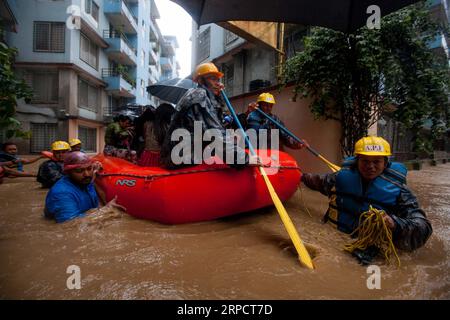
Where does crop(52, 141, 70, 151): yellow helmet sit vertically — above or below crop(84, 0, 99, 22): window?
below

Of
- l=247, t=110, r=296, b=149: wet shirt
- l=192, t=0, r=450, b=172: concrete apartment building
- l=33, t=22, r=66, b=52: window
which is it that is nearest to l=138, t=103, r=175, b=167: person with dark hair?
l=247, t=110, r=296, b=149: wet shirt

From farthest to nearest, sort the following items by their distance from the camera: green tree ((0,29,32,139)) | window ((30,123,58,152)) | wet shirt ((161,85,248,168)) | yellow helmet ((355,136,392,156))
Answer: window ((30,123,58,152)) → green tree ((0,29,32,139)) → wet shirt ((161,85,248,168)) → yellow helmet ((355,136,392,156))

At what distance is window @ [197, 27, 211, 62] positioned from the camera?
552 inches

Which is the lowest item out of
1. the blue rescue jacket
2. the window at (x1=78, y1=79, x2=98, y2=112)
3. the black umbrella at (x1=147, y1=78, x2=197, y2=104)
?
the blue rescue jacket

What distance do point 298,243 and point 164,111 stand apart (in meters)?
2.65

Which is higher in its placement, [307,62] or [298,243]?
[307,62]

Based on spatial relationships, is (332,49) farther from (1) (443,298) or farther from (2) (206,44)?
(2) (206,44)

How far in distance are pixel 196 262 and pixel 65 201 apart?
59.2 inches

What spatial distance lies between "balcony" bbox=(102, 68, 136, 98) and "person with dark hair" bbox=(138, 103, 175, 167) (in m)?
15.9

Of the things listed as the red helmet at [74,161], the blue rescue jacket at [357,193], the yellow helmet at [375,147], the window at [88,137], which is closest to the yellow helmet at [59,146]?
the red helmet at [74,161]

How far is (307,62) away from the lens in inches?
178

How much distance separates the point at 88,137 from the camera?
55.2ft

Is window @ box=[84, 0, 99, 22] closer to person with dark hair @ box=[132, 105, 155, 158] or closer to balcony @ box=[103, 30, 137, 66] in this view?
balcony @ box=[103, 30, 137, 66]
